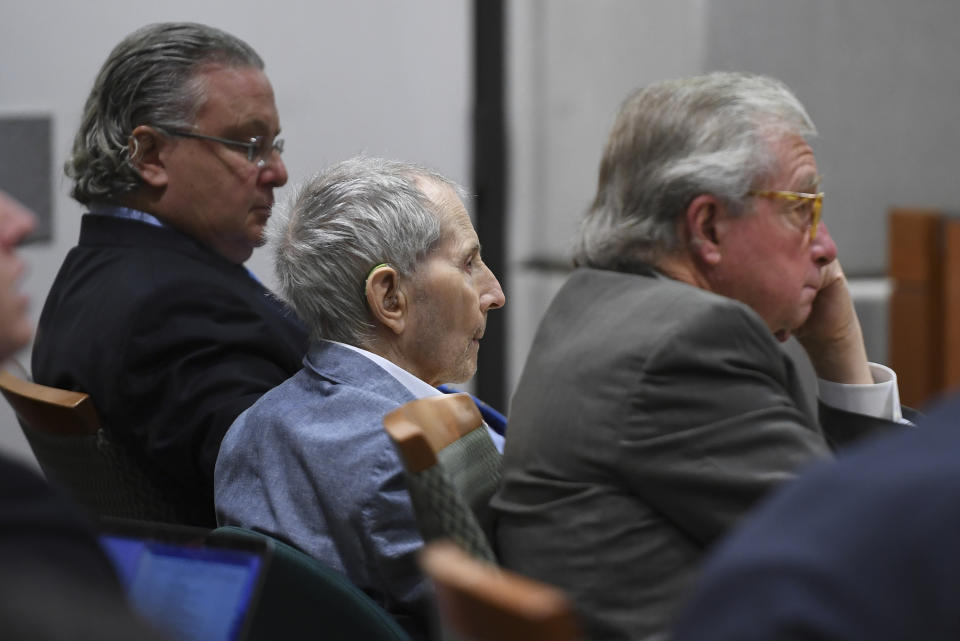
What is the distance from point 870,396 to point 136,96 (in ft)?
4.78

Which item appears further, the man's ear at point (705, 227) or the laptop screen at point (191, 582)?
the man's ear at point (705, 227)

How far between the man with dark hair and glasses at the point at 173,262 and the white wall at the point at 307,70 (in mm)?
842

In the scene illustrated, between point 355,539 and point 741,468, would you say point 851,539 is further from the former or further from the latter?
point 355,539

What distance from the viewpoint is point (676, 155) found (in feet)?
5.91

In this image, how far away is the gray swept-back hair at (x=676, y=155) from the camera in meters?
1.80

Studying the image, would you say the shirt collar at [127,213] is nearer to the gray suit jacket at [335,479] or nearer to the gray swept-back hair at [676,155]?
the gray suit jacket at [335,479]

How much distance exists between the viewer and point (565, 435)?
63.3 inches

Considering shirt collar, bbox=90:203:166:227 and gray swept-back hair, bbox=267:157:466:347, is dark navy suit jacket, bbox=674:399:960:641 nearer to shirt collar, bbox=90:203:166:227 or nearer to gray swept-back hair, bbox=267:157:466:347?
gray swept-back hair, bbox=267:157:466:347

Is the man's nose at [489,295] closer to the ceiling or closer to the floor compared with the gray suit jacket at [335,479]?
closer to the ceiling

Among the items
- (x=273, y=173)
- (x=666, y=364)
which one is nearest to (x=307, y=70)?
(x=273, y=173)

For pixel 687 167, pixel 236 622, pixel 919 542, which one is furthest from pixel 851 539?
pixel 687 167

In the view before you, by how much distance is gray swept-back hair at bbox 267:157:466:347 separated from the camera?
6.68 feet

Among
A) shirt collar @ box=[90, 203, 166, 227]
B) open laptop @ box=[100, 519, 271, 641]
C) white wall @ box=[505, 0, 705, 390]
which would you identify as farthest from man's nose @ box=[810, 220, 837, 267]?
white wall @ box=[505, 0, 705, 390]

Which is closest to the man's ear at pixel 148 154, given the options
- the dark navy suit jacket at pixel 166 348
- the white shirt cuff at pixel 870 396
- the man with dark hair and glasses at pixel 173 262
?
the man with dark hair and glasses at pixel 173 262
